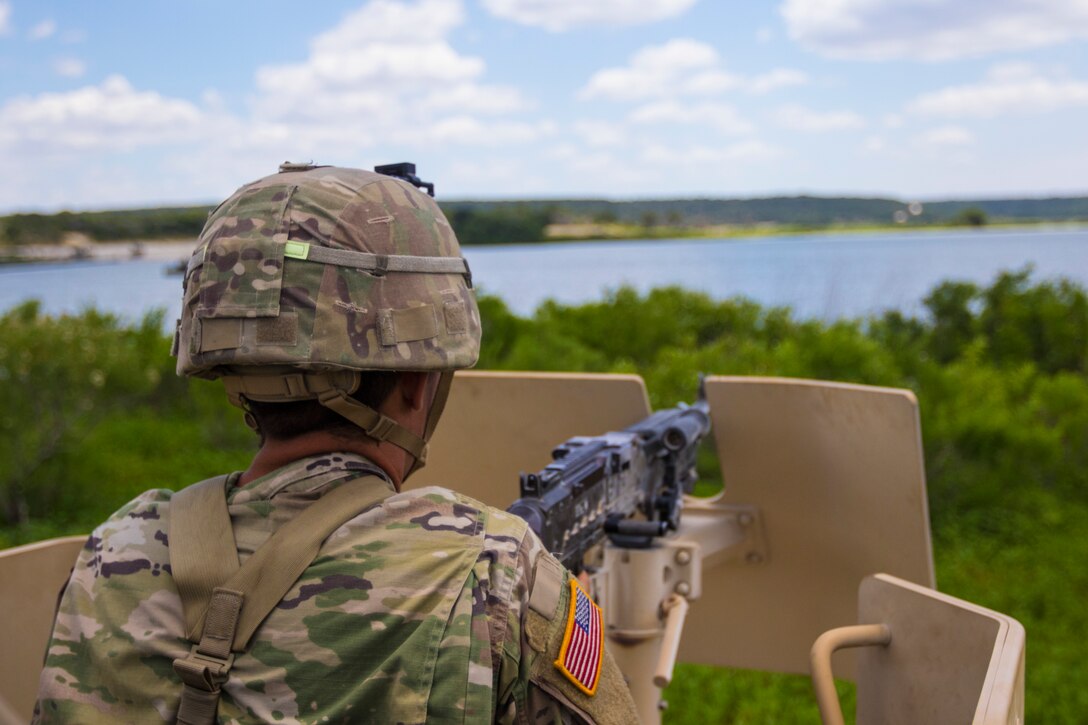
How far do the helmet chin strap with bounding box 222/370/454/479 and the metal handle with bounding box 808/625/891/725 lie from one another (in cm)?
87

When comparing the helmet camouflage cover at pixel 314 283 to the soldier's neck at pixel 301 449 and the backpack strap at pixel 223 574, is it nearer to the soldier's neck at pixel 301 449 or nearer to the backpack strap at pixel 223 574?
the soldier's neck at pixel 301 449

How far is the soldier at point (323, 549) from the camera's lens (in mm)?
1499

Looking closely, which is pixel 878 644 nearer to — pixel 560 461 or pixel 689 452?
pixel 560 461

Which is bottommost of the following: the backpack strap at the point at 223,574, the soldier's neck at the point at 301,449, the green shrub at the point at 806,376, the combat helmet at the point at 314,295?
the green shrub at the point at 806,376

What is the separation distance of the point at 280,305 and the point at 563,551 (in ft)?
3.08

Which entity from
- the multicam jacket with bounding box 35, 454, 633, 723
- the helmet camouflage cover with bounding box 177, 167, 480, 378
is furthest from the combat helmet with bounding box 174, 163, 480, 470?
the multicam jacket with bounding box 35, 454, 633, 723

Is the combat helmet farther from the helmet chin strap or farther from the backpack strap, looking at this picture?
the backpack strap

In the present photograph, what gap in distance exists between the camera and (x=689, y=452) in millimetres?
3154

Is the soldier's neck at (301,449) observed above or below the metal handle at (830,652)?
above

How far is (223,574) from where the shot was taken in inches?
60.9

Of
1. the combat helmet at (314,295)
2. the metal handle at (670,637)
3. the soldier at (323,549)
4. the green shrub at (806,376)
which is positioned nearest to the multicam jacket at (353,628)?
the soldier at (323,549)

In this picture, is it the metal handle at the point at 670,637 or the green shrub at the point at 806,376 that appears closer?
the metal handle at the point at 670,637

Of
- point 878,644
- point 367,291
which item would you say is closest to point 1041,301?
point 878,644

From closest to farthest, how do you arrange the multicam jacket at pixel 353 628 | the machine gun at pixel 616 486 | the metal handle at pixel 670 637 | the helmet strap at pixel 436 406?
the multicam jacket at pixel 353 628 < the helmet strap at pixel 436 406 < the machine gun at pixel 616 486 < the metal handle at pixel 670 637
